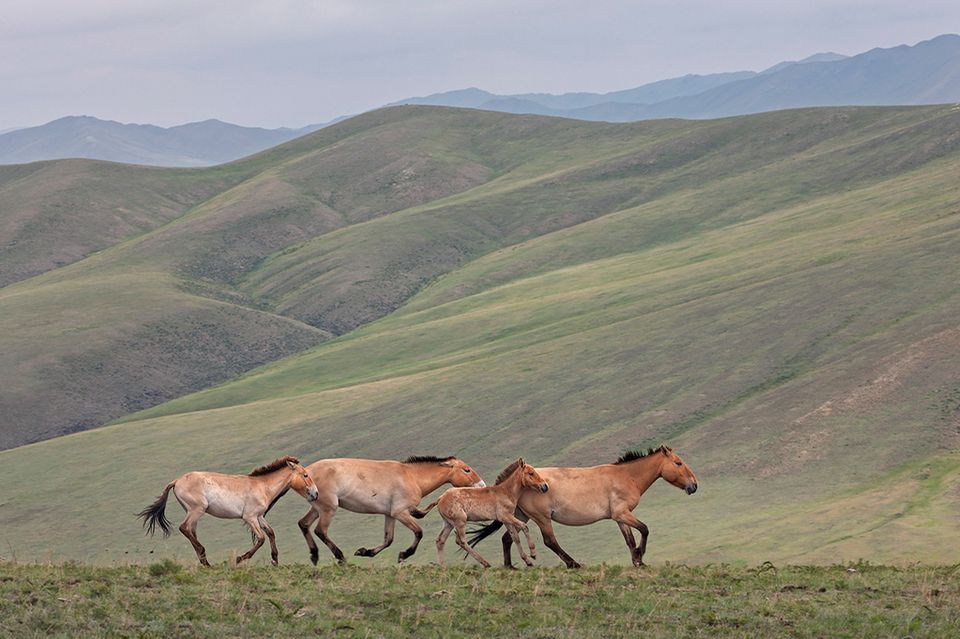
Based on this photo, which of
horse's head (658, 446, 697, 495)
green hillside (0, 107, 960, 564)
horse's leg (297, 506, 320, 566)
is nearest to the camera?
horse's leg (297, 506, 320, 566)

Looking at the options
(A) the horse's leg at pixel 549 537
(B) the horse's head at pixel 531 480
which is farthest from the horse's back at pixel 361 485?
(A) the horse's leg at pixel 549 537

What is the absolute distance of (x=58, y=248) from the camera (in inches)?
7121

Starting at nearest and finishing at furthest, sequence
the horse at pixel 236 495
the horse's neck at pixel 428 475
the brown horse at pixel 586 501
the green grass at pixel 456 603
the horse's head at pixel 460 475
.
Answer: the green grass at pixel 456 603, the horse at pixel 236 495, the brown horse at pixel 586 501, the horse's neck at pixel 428 475, the horse's head at pixel 460 475

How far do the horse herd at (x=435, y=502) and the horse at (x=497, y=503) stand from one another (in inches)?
0.7

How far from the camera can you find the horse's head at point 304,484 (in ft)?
70.7

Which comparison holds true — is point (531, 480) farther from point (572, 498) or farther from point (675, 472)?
point (675, 472)

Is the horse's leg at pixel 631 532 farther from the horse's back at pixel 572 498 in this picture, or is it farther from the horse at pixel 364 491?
the horse at pixel 364 491

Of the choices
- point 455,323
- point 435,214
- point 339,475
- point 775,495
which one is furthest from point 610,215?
point 339,475

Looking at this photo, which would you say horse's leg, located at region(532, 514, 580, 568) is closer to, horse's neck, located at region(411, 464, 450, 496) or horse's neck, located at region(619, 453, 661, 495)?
horse's neck, located at region(619, 453, 661, 495)

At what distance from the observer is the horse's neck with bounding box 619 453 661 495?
22.5 m

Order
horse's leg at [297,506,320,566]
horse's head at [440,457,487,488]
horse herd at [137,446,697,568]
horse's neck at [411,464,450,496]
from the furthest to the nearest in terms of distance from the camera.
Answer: horse's head at [440,457,487,488]
horse's neck at [411,464,450,496]
horse's leg at [297,506,320,566]
horse herd at [137,446,697,568]

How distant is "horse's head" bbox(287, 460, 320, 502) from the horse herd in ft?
0.06

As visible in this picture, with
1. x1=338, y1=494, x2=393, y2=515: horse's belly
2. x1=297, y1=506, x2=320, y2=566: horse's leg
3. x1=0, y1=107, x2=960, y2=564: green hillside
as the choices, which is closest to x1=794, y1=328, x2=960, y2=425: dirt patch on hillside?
x1=0, y1=107, x2=960, y2=564: green hillside

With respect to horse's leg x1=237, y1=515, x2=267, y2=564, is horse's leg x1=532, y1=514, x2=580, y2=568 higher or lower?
lower
